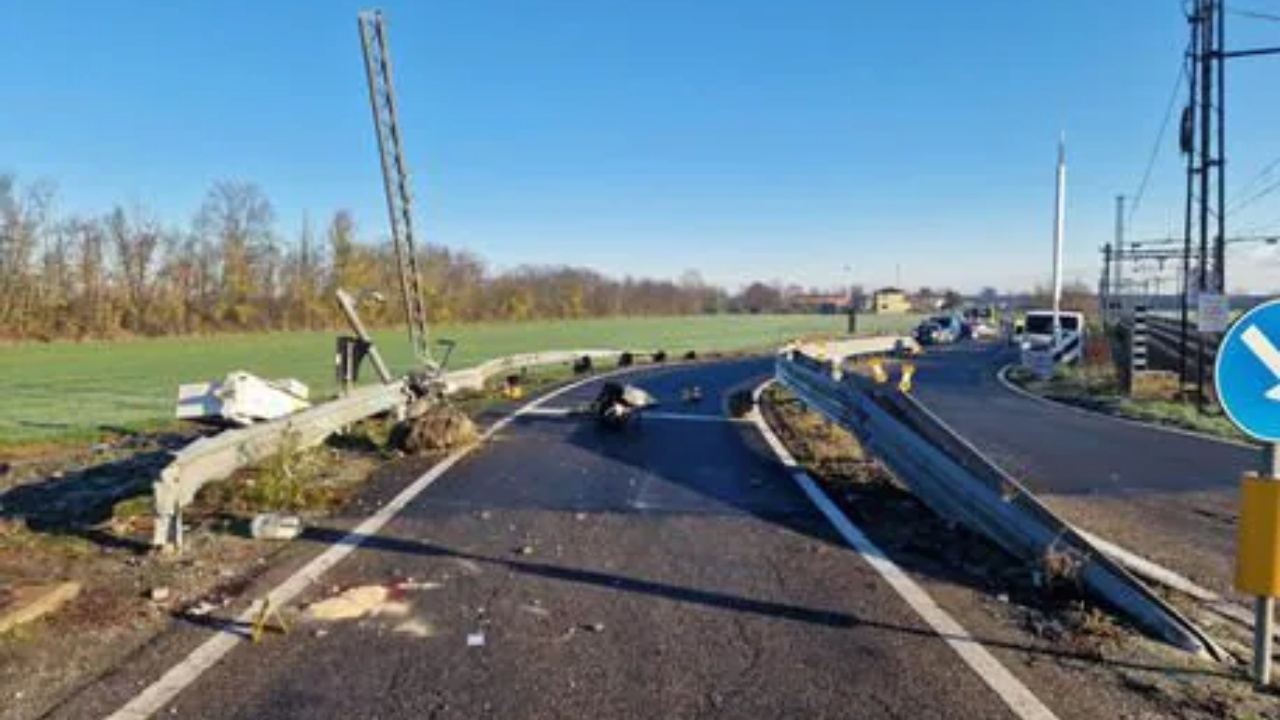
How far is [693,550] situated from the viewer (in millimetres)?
6723

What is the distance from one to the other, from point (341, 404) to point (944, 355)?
37.4 metres

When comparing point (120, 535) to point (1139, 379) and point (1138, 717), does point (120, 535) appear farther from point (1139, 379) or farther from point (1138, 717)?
point (1139, 379)

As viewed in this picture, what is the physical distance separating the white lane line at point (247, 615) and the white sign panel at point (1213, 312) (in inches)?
656

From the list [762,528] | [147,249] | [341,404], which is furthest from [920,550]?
[147,249]

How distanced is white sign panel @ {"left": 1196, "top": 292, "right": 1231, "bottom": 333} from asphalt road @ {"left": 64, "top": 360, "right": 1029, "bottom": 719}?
591 inches

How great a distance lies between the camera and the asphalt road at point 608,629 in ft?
13.3

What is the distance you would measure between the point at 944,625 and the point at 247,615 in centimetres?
378

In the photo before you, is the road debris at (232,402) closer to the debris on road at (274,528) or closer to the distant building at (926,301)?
the debris on road at (274,528)

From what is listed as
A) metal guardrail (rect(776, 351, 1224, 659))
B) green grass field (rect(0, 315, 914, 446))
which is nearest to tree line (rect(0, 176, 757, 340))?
green grass field (rect(0, 315, 914, 446))

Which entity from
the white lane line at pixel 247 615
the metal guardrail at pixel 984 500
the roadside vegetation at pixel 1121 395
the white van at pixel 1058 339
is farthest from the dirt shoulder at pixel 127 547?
the white van at pixel 1058 339

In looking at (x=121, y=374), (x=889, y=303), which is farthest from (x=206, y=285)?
(x=889, y=303)

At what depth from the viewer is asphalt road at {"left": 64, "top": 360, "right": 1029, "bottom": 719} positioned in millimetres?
4062

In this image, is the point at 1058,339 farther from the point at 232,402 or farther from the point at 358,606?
the point at 358,606

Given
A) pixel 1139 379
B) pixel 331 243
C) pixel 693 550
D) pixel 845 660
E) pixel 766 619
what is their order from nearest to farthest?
pixel 845 660, pixel 766 619, pixel 693 550, pixel 1139 379, pixel 331 243
